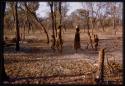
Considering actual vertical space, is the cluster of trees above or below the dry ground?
above

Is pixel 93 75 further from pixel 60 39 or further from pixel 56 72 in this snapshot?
pixel 60 39

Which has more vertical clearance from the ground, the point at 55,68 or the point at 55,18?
the point at 55,18

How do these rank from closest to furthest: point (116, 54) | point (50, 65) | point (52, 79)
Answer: point (52, 79) < point (50, 65) < point (116, 54)

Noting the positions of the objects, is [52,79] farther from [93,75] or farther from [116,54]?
[116,54]

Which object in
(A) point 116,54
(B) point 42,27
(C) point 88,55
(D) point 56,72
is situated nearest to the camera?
(D) point 56,72

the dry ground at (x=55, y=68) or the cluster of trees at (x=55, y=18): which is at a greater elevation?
the cluster of trees at (x=55, y=18)

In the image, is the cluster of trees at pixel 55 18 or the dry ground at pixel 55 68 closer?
the dry ground at pixel 55 68

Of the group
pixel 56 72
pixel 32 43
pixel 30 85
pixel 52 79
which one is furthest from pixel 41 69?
pixel 32 43

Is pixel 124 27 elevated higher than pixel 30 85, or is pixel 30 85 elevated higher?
pixel 124 27

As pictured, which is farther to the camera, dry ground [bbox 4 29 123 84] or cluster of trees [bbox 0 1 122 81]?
cluster of trees [bbox 0 1 122 81]

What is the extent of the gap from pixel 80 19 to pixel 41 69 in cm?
560

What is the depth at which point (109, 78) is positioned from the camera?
828 centimetres

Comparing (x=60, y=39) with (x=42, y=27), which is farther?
(x=42, y=27)

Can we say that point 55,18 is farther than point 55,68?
Yes
